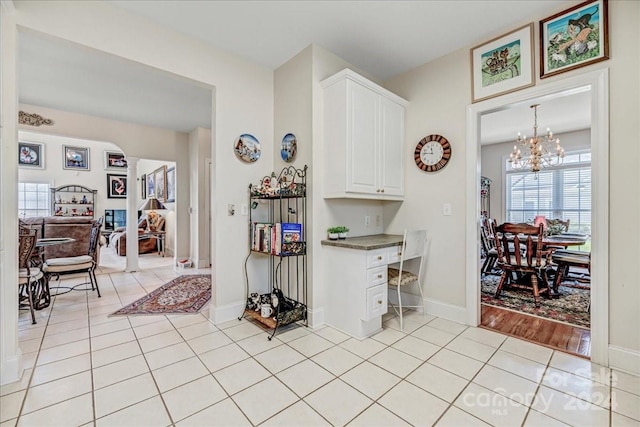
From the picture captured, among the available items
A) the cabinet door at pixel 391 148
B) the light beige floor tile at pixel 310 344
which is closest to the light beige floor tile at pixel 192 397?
the light beige floor tile at pixel 310 344

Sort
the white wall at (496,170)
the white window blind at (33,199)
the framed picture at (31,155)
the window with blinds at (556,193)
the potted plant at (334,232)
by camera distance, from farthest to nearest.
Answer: the white window blind at (33,199) < the framed picture at (31,155) < the white wall at (496,170) < the window with blinds at (556,193) < the potted plant at (334,232)

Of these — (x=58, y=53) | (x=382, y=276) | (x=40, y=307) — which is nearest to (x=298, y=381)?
(x=382, y=276)

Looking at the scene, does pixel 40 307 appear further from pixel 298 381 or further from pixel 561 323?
pixel 561 323

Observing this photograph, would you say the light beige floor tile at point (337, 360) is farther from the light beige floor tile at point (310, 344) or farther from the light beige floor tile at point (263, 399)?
the light beige floor tile at point (263, 399)

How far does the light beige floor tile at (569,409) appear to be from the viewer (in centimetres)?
146

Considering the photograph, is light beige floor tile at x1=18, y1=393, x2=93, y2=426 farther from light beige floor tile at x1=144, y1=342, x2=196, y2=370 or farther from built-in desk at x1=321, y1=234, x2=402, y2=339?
built-in desk at x1=321, y1=234, x2=402, y2=339

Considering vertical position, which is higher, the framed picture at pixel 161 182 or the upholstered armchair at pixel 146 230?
the framed picture at pixel 161 182

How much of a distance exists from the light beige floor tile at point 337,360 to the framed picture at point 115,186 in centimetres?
982

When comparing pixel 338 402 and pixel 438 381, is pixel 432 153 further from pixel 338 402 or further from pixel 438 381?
pixel 338 402

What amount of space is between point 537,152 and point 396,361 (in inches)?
170

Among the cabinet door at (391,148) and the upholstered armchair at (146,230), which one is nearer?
the cabinet door at (391,148)

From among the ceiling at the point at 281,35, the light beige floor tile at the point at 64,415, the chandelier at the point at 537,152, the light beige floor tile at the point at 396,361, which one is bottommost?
the light beige floor tile at the point at 396,361

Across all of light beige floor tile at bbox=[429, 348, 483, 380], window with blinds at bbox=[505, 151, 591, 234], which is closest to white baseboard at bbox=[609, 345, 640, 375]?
light beige floor tile at bbox=[429, 348, 483, 380]

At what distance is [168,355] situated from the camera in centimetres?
211
